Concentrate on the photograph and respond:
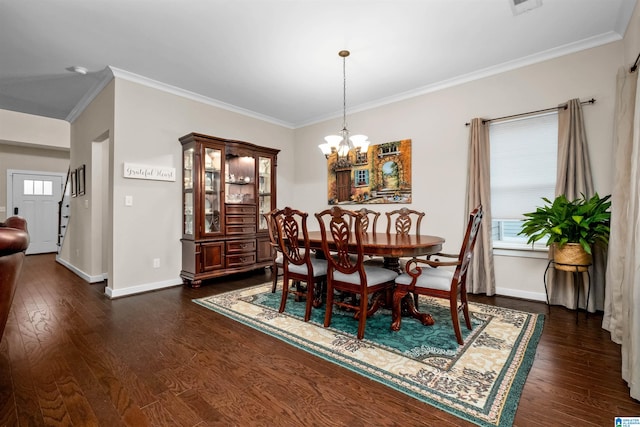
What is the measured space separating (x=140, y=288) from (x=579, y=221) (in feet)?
15.8

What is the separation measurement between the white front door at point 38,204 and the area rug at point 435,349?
700 cm

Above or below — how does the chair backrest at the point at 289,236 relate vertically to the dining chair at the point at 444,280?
above

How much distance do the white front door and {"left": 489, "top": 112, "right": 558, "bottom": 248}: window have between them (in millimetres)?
9692

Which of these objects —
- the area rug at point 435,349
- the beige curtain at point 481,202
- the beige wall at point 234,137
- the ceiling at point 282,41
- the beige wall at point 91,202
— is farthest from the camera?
the beige wall at point 91,202

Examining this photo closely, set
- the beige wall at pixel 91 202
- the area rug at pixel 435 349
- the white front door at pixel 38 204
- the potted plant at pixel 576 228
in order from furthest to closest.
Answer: the white front door at pixel 38 204 < the beige wall at pixel 91 202 < the potted plant at pixel 576 228 < the area rug at pixel 435 349

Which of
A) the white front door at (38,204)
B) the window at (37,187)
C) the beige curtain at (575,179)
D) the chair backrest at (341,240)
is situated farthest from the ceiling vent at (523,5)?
the window at (37,187)

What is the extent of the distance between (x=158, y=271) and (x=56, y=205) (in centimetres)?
597

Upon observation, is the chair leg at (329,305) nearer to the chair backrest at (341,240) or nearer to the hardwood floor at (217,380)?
the chair backrest at (341,240)

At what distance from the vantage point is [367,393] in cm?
166

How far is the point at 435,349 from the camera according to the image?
7.04ft

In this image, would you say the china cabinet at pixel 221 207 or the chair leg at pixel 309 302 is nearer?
the chair leg at pixel 309 302

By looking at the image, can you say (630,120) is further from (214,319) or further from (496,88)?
(214,319)

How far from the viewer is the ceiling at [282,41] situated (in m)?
2.54

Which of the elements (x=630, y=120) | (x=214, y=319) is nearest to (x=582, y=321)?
(x=630, y=120)
